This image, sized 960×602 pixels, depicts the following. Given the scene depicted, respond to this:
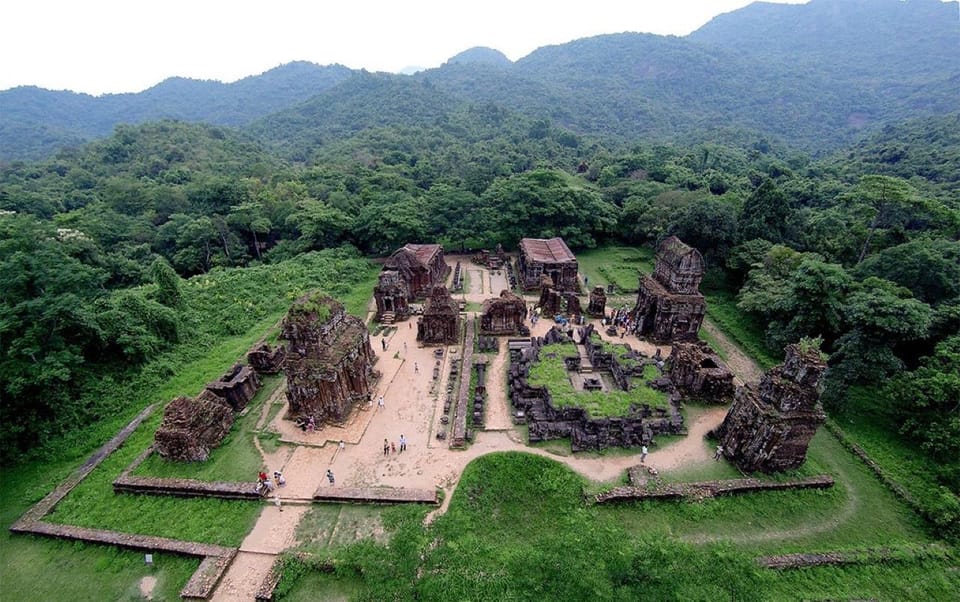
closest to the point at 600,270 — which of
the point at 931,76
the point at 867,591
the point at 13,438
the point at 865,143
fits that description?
the point at 867,591

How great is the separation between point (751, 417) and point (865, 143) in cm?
9860

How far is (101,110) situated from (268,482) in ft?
791

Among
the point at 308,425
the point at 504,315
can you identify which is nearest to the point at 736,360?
the point at 504,315

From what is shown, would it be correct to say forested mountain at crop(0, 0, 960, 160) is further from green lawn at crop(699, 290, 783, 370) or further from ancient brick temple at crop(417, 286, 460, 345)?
ancient brick temple at crop(417, 286, 460, 345)

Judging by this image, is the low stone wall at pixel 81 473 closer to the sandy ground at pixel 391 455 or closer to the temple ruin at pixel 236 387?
the temple ruin at pixel 236 387

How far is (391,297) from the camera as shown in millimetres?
31453

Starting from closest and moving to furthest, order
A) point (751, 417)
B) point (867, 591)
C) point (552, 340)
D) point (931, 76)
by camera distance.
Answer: point (867, 591) → point (751, 417) → point (552, 340) → point (931, 76)

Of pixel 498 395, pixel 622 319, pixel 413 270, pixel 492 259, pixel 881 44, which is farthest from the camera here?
pixel 881 44

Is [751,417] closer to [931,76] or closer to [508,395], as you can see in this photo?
[508,395]

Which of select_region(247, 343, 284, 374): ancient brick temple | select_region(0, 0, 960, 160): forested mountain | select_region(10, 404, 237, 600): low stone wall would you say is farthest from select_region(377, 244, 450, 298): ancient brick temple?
select_region(0, 0, 960, 160): forested mountain

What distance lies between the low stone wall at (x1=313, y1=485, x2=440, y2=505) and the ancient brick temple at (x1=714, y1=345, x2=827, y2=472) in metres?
13.8

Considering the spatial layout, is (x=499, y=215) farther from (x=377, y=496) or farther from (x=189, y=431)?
(x=189, y=431)

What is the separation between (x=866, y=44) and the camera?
171625 mm

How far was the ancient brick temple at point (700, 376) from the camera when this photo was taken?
22.5 m
